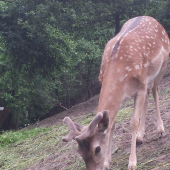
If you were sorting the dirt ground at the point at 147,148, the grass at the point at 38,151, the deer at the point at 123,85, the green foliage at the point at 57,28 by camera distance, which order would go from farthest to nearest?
1. the green foliage at the point at 57,28
2. the grass at the point at 38,151
3. the dirt ground at the point at 147,148
4. the deer at the point at 123,85

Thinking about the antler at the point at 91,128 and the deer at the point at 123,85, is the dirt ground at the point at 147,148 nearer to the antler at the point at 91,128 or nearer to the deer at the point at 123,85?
the deer at the point at 123,85

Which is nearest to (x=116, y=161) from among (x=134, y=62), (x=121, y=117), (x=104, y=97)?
(x=104, y=97)

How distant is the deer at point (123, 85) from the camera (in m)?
3.31

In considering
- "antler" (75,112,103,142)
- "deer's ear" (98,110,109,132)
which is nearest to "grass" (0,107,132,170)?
"deer's ear" (98,110,109,132)

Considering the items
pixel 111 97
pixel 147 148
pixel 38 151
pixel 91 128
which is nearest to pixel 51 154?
pixel 38 151

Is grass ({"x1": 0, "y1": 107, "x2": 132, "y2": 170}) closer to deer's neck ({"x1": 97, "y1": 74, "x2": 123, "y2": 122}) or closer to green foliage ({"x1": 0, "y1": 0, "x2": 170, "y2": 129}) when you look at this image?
deer's neck ({"x1": 97, "y1": 74, "x2": 123, "y2": 122})

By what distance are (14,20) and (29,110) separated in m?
10.2

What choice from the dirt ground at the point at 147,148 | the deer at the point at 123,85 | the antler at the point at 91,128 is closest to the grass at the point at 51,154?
the dirt ground at the point at 147,148

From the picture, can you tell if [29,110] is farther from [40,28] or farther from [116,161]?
[116,161]

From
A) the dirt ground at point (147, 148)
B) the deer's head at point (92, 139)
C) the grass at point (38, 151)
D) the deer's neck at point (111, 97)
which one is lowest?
the grass at point (38, 151)

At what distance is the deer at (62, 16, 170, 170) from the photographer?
130 inches

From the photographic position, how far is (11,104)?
1784cm

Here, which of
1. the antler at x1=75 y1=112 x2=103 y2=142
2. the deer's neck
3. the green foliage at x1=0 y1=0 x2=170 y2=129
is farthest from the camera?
the green foliage at x1=0 y1=0 x2=170 y2=129

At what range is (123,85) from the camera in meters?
3.91
